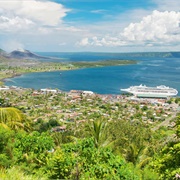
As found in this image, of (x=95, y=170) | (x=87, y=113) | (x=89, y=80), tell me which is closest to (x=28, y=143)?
(x=95, y=170)

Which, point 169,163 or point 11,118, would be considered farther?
point 11,118

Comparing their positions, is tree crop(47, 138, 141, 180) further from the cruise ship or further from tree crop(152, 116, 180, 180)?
the cruise ship

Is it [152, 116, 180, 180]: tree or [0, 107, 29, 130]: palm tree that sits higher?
[0, 107, 29, 130]: palm tree

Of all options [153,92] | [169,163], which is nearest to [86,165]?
[169,163]

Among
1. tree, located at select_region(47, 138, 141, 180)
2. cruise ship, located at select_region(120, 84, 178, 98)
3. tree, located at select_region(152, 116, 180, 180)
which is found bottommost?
cruise ship, located at select_region(120, 84, 178, 98)

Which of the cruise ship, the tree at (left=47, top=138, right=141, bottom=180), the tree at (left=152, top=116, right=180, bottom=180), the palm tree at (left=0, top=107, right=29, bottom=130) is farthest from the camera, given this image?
the cruise ship

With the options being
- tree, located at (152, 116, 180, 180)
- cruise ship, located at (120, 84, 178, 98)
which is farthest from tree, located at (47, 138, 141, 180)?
cruise ship, located at (120, 84, 178, 98)

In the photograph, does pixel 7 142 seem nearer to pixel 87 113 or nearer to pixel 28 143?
pixel 28 143

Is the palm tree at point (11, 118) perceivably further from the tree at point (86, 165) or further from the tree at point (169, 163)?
the tree at point (169, 163)

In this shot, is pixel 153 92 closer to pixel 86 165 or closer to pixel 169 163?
pixel 169 163

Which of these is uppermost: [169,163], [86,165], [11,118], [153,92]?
[11,118]

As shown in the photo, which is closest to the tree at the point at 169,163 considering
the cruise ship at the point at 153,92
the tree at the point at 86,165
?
the tree at the point at 86,165

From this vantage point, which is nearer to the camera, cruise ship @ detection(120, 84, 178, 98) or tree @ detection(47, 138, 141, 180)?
tree @ detection(47, 138, 141, 180)
